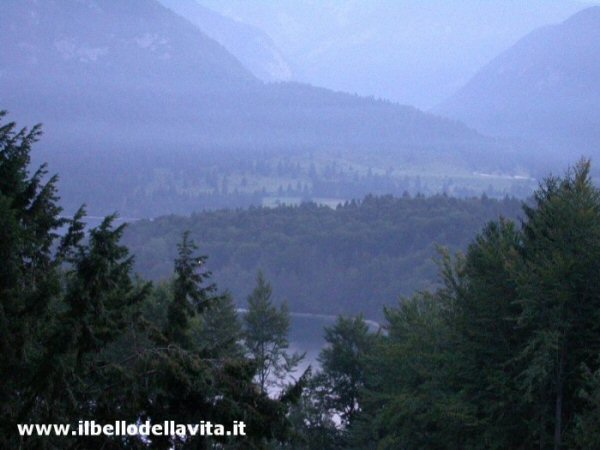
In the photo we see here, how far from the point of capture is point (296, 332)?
156ft

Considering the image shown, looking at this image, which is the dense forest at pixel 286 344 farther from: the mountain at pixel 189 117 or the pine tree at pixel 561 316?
the mountain at pixel 189 117

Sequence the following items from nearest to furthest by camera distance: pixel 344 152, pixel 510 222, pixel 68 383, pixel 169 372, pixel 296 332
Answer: pixel 68 383, pixel 169 372, pixel 510 222, pixel 296 332, pixel 344 152

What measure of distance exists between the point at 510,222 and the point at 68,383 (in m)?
8.78

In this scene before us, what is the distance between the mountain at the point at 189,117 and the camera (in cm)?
13900

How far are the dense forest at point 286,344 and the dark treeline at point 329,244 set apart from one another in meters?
48.0

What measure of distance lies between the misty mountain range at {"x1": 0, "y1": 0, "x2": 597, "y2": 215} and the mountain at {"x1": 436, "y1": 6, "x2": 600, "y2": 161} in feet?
7.07

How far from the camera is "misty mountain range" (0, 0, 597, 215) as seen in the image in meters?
140

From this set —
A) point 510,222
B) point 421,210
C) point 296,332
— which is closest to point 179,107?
point 421,210

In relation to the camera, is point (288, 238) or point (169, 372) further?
point (288, 238)

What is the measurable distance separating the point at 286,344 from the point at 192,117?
146654 mm

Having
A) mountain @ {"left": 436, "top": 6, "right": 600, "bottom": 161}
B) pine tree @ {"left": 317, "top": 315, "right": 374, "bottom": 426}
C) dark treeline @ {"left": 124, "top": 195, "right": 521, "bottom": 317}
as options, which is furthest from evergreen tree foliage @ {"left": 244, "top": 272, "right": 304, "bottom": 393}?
mountain @ {"left": 436, "top": 6, "right": 600, "bottom": 161}

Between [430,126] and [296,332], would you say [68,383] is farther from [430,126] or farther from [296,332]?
[430,126]

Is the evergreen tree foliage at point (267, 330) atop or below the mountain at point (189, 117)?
below

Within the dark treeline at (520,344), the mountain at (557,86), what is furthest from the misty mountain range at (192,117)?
the dark treeline at (520,344)
